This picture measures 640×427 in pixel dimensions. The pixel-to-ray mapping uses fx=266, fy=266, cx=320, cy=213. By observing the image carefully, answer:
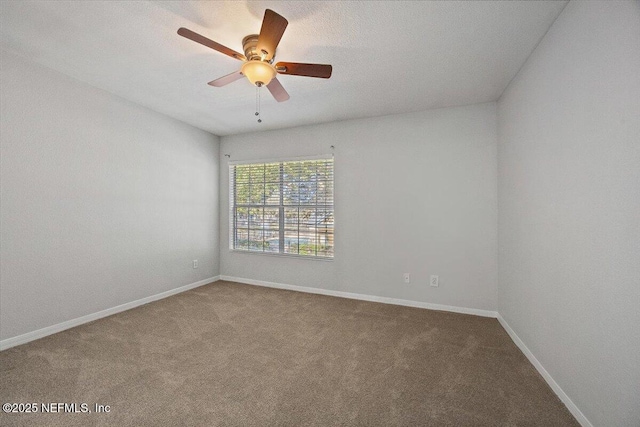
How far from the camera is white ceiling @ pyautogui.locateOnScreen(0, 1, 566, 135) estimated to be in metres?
1.83

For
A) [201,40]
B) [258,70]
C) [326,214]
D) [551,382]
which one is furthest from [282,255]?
[551,382]

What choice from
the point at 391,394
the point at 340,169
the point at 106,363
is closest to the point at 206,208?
the point at 340,169

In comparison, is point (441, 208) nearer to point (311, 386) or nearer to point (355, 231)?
point (355, 231)

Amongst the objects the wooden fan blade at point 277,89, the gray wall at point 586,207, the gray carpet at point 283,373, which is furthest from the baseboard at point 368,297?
the wooden fan blade at point 277,89

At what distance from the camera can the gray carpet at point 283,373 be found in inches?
65.0

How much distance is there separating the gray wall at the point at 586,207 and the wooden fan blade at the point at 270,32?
5.74 ft

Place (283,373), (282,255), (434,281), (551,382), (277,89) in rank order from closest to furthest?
(551,382)
(283,373)
(277,89)
(434,281)
(282,255)

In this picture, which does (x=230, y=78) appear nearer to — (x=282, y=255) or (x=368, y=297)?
(x=282, y=255)

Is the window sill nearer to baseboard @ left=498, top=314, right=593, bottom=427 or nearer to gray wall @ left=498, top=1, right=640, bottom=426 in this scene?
baseboard @ left=498, top=314, right=593, bottom=427

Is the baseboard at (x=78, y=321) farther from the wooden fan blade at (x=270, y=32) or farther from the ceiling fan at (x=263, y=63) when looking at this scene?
the wooden fan blade at (x=270, y=32)

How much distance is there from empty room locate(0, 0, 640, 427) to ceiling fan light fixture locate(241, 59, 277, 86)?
26mm

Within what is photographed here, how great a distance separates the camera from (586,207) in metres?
1.58

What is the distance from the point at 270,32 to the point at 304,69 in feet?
1.21

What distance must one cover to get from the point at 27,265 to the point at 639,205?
4.49 m
